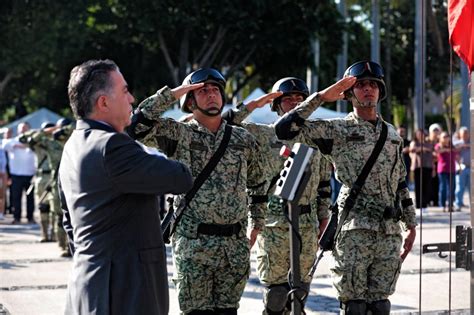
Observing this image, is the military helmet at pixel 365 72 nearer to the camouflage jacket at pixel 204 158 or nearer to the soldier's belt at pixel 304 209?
the camouflage jacket at pixel 204 158

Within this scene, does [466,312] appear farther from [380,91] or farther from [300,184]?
[300,184]

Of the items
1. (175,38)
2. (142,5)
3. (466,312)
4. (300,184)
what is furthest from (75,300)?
(175,38)

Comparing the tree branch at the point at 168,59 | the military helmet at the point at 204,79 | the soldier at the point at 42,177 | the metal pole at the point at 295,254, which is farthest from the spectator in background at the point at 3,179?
the metal pole at the point at 295,254

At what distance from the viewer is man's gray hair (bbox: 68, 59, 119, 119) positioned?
4.54 metres

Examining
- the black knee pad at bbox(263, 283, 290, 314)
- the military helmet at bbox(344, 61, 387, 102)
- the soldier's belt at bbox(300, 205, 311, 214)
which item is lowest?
the black knee pad at bbox(263, 283, 290, 314)

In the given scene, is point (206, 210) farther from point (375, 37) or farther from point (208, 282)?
point (375, 37)

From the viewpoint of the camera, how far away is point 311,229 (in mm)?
8266

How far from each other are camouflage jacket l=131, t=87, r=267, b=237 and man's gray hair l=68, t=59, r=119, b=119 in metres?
1.86

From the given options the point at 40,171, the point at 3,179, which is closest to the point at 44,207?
the point at 40,171

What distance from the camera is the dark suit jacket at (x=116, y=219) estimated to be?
14.3ft

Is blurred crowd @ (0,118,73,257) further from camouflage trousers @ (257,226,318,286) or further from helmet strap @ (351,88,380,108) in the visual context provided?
helmet strap @ (351,88,380,108)

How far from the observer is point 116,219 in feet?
14.6

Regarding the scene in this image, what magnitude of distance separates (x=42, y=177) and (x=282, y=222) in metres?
10.1

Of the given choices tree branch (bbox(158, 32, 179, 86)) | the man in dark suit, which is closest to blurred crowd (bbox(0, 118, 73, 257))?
the man in dark suit
